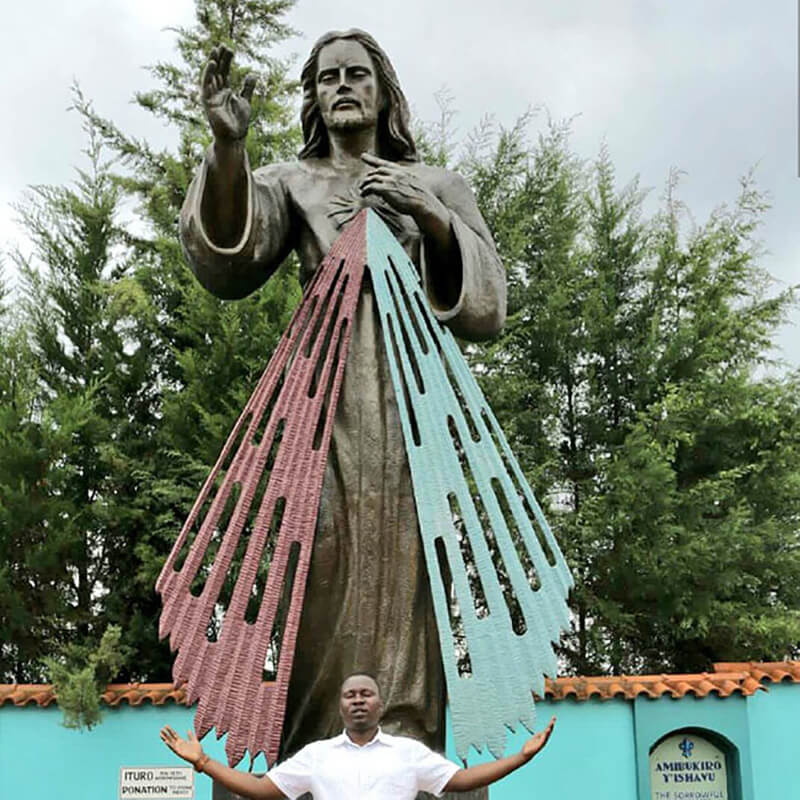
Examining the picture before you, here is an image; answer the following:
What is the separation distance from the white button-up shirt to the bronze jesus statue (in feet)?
1.52

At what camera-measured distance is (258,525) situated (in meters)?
3.12

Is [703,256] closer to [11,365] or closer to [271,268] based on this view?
[11,365]

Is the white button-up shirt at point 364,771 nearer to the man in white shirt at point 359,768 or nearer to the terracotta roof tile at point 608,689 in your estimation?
the man in white shirt at point 359,768

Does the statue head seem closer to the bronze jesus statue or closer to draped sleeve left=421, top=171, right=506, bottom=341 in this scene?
the bronze jesus statue

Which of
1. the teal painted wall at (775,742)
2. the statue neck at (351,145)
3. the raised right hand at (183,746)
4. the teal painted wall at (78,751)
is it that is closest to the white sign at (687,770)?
the teal painted wall at (775,742)

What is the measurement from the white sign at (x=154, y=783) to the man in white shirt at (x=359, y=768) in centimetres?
834

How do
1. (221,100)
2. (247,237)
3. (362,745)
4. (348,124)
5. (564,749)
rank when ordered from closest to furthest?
(362,745), (221,100), (247,237), (348,124), (564,749)

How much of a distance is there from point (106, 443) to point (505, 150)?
7308 millimetres

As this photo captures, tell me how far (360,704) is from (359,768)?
15cm

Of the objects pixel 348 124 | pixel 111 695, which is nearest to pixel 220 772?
pixel 348 124

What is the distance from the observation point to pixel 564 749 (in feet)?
34.4

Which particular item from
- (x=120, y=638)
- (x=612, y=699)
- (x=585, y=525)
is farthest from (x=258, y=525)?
(x=585, y=525)

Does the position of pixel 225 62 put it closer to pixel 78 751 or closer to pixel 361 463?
pixel 361 463

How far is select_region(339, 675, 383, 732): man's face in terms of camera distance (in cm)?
263
